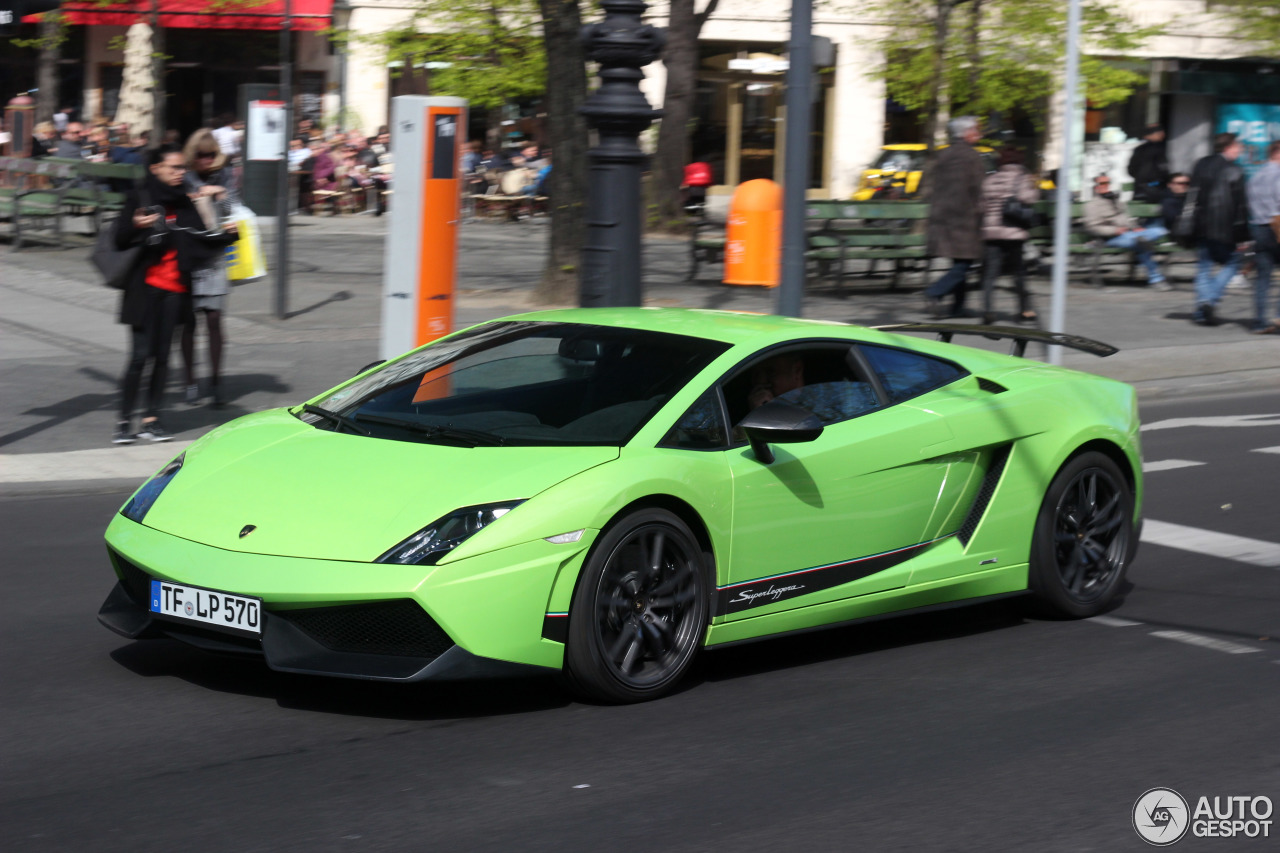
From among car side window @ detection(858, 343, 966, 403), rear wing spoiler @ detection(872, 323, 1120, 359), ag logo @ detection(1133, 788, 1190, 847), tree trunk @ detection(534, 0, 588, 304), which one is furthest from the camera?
tree trunk @ detection(534, 0, 588, 304)

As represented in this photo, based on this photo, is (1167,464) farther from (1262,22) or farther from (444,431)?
(1262,22)

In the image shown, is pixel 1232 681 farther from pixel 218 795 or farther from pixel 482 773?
pixel 218 795

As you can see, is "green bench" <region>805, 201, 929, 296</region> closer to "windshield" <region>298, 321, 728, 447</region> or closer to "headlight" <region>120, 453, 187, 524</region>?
"windshield" <region>298, 321, 728, 447</region>

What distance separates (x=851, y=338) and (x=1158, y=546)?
2904 mm

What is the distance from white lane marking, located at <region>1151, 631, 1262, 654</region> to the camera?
21.3 feet

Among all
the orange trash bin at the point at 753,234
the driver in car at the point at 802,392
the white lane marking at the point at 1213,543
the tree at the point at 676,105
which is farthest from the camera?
the tree at the point at 676,105

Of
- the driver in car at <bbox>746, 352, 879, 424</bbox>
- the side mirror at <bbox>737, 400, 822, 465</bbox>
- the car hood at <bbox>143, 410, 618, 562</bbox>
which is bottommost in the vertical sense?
the car hood at <bbox>143, 410, 618, 562</bbox>

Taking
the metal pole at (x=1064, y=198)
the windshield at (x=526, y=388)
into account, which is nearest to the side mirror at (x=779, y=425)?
the windshield at (x=526, y=388)

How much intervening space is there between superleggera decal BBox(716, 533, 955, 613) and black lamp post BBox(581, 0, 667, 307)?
4.66m

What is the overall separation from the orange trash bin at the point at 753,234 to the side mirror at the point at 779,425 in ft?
38.9

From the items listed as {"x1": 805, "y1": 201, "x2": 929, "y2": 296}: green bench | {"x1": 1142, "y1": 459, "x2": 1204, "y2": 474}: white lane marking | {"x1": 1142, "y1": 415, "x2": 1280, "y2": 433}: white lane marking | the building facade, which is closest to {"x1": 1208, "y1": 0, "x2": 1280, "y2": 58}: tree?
the building facade

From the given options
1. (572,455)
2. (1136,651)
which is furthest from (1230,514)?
(572,455)

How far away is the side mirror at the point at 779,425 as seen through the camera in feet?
18.3

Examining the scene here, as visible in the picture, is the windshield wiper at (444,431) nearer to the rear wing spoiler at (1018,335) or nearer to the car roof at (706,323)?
the car roof at (706,323)
